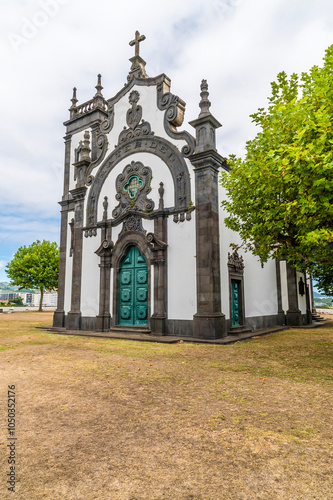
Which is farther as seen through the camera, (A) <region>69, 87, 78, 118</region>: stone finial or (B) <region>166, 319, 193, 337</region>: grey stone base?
(A) <region>69, 87, 78, 118</region>: stone finial

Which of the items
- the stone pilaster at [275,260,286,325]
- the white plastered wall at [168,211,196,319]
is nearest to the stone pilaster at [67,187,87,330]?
the white plastered wall at [168,211,196,319]

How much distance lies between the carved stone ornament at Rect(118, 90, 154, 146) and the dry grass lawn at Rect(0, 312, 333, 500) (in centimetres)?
1171

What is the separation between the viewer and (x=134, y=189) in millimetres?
15914

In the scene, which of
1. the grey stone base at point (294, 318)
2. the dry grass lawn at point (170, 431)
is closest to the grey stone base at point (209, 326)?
the dry grass lawn at point (170, 431)

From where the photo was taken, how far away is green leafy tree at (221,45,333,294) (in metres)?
7.17

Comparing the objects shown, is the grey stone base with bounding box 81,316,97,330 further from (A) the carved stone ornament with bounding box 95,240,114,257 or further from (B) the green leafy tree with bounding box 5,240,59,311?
(B) the green leafy tree with bounding box 5,240,59,311

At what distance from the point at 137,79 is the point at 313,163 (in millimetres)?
12457

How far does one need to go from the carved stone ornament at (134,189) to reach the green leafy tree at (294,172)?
4170mm

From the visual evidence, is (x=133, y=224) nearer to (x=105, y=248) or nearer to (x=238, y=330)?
(x=105, y=248)

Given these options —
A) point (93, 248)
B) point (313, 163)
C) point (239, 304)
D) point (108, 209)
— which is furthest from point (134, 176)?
point (313, 163)

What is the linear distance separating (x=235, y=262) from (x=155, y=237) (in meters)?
3.77

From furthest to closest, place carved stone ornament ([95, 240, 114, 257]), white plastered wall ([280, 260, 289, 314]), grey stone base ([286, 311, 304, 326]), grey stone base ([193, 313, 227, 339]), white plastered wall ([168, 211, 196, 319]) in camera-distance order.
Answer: white plastered wall ([280, 260, 289, 314])
grey stone base ([286, 311, 304, 326])
carved stone ornament ([95, 240, 114, 257])
white plastered wall ([168, 211, 196, 319])
grey stone base ([193, 313, 227, 339])

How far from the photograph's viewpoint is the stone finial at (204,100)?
45.2ft

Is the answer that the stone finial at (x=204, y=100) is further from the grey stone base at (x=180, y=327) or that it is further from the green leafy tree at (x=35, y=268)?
the green leafy tree at (x=35, y=268)
